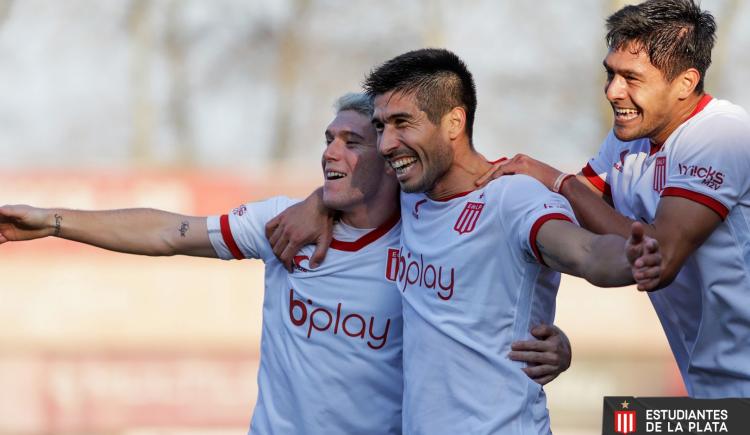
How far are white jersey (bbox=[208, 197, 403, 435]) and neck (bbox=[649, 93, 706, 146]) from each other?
3.86 ft

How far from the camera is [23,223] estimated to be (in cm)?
498

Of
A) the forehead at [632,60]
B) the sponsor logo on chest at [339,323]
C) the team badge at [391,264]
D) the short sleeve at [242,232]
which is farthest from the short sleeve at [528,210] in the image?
the short sleeve at [242,232]

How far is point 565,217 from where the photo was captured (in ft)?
13.1

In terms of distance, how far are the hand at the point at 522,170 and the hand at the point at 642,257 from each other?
2.63 ft

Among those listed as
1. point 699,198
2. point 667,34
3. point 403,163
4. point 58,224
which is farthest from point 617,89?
point 58,224

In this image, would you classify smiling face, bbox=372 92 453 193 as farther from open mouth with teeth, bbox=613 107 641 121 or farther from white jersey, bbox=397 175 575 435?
open mouth with teeth, bbox=613 107 641 121

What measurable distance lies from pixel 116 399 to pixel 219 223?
6847mm

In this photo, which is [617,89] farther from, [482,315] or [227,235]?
[227,235]

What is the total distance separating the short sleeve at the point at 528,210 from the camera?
13.2ft

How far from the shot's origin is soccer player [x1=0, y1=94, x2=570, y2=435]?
4801 millimetres

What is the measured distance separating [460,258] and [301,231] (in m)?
0.91

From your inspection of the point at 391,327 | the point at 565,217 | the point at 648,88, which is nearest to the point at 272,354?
the point at 391,327

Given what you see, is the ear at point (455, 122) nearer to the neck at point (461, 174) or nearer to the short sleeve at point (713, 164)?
the neck at point (461, 174)

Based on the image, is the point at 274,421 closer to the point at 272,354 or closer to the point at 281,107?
the point at 272,354
